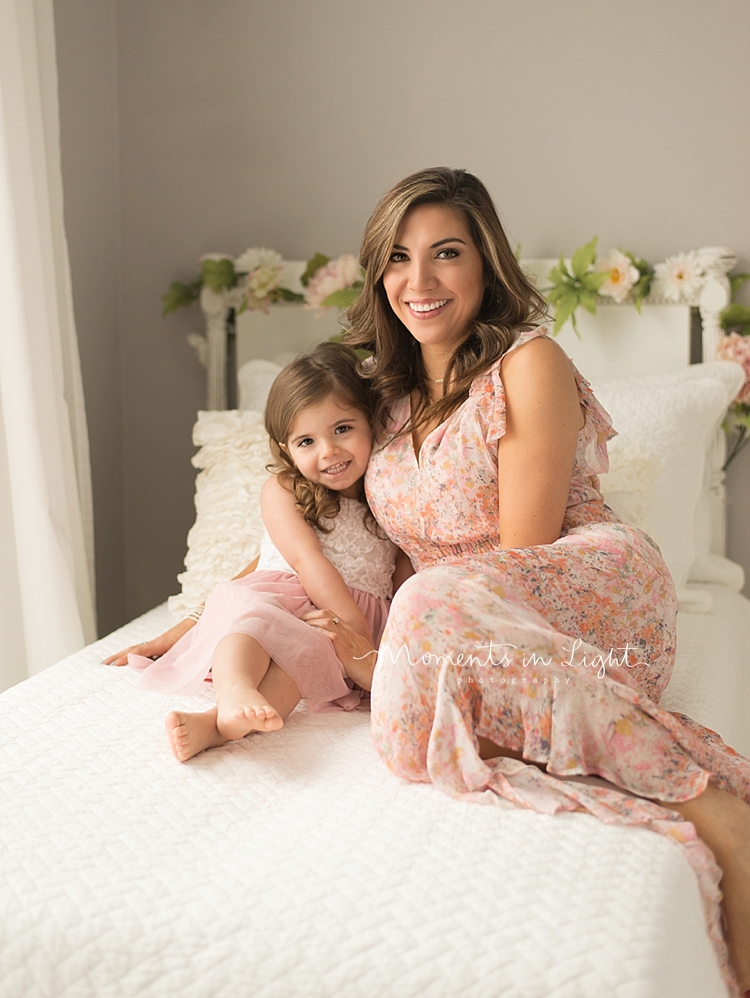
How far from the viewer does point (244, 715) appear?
1.31 meters

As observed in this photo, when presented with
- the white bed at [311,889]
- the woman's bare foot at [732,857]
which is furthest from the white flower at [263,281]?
the woman's bare foot at [732,857]

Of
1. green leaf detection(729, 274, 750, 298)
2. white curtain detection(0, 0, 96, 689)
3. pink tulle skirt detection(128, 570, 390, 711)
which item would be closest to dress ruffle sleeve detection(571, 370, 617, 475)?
pink tulle skirt detection(128, 570, 390, 711)

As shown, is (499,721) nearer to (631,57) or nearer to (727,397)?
(727,397)

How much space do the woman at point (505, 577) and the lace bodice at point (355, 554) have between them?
9cm

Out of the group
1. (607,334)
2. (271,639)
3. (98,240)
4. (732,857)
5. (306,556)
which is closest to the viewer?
(732,857)

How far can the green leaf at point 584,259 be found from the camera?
2.37 meters

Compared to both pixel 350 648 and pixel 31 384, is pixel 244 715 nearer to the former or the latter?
pixel 350 648

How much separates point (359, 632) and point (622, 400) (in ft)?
3.13

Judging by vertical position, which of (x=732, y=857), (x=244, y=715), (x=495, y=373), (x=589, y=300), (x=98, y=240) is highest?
(x=98, y=240)

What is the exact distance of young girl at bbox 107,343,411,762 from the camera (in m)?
1.52

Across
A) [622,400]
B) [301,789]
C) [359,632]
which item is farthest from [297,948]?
[622,400]

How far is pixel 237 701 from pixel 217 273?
1636 mm

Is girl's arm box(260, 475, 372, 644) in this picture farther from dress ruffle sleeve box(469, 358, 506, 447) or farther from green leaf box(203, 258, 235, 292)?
green leaf box(203, 258, 235, 292)

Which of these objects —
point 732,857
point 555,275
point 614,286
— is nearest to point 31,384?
point 555,275
